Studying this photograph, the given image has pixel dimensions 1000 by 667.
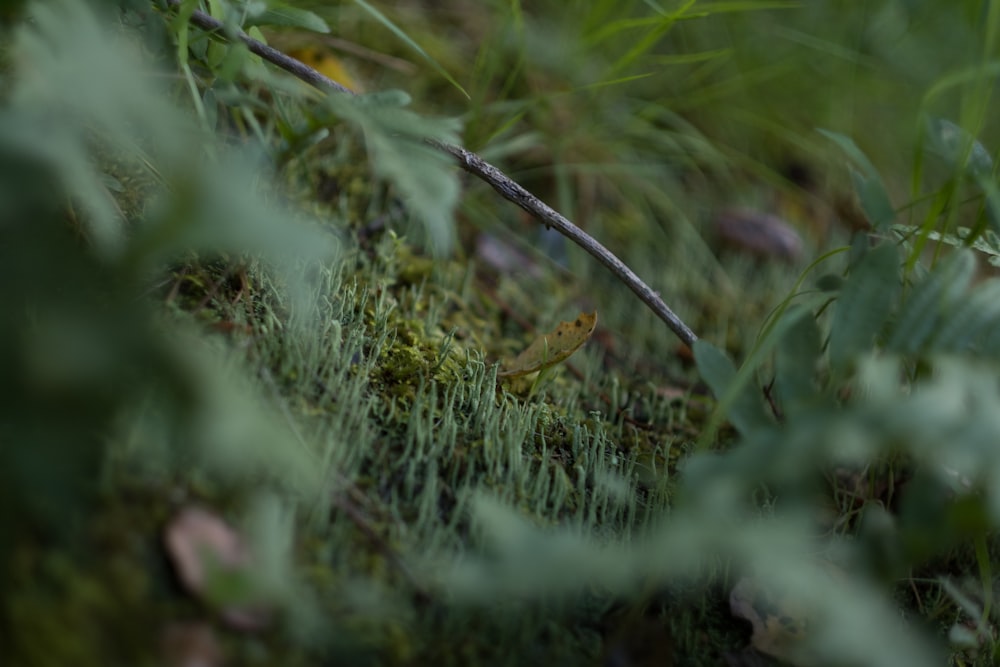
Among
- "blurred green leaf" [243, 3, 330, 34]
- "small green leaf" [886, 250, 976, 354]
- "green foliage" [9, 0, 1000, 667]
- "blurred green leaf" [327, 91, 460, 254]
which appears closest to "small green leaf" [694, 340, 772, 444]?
"green foliage" [9, 0, 1000, 667]

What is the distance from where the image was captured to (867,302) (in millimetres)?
754

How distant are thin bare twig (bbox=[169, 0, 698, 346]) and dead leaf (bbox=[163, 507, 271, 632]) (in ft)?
1.69

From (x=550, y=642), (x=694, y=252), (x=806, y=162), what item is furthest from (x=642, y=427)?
(x=806, y=162)

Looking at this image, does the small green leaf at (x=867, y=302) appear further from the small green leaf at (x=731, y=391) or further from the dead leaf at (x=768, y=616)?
the dead leaf at (x=768, y=616)

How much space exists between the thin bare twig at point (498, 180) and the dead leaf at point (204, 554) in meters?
0.52

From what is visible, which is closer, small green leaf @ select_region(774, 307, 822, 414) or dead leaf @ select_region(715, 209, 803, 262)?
small green leaf @ select_region(774, 307, 822, 414)

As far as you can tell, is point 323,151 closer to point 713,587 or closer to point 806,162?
point 713,587

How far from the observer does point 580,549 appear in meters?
0.57

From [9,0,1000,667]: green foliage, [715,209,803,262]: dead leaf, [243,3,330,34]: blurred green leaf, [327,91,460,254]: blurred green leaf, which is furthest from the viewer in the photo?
[715,209,803,262]: dead leaf

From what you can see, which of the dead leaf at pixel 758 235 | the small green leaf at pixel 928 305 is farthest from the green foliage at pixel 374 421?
the dead leaf at pixel 758 235

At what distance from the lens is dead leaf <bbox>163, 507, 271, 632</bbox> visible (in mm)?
598

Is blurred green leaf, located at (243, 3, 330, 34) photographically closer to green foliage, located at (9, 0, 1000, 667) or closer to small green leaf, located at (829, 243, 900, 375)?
green foliage, located at (9, 0, 1000, 667)

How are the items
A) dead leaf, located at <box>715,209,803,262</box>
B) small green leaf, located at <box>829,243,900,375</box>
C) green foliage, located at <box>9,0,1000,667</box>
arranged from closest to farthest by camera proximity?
1. green foliage, located at <box>9,0,1000,667</box>
2. small green leaf, located at <box>829,243,900,375</box>
3. dead leaf, located at <box>715,209,803,262</box>

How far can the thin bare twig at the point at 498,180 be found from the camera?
35.3 inches
